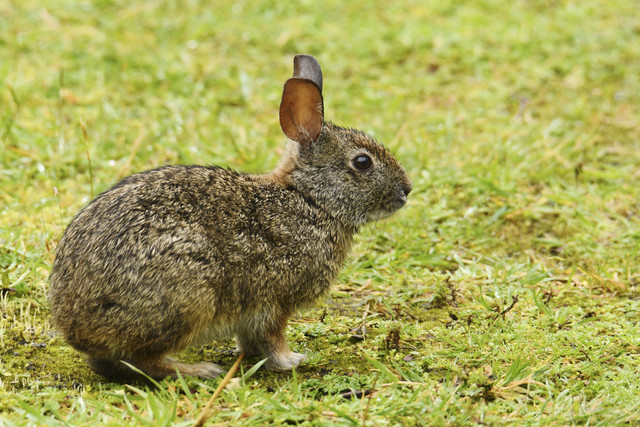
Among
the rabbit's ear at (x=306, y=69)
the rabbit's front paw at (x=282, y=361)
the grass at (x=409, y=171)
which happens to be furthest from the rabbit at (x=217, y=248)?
the rabbit's ear at (x=306, y=69)

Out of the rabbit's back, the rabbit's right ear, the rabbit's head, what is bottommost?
the rabbit's back

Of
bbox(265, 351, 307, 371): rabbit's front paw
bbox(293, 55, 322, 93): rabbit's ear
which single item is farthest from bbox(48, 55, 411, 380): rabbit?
bbox(293, 55, 322, 93): rabbit's ear

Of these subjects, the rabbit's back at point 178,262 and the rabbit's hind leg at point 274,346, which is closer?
the rabbit's back at point 178,262

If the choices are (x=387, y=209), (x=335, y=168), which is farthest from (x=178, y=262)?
(x=387, y=209)

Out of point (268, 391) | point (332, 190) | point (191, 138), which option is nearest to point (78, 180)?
point (191, 138)

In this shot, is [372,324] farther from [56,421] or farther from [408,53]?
[408,53]

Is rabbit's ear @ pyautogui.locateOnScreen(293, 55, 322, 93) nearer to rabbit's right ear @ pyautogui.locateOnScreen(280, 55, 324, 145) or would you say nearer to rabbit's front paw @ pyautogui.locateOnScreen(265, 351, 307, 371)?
rabbit's right ear @ pyautogui.locateOnScreen(280, 55, 324, 145)

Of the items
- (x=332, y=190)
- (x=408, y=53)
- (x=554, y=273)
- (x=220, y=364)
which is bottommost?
(x=220, y=364)

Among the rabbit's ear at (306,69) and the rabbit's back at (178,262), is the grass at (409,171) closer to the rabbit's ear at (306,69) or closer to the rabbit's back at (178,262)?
the rabbit's back at (178,262)
